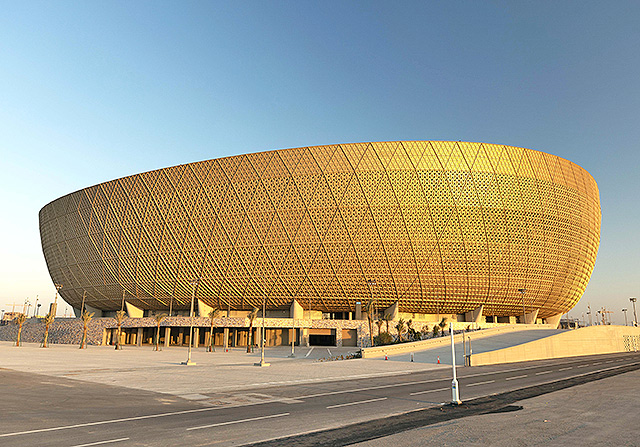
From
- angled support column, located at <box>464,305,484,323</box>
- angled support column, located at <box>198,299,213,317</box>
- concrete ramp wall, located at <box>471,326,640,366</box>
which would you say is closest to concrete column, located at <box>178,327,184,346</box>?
angled support column, located at <box>198,299,213,317</box>

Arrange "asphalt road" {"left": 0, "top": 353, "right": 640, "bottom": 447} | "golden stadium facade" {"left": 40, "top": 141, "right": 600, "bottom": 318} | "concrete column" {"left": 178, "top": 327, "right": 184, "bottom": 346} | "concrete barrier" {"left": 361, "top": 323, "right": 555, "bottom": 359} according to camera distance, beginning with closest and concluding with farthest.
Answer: "asphalt road" {"left": 0, "top": 353, "right": 640, "bottom": 447} < "concrete barrier" {"left": 361, "top": 323, "right": 555, "bottom": 359} < "golden stadium facade" {"left": 40, "top": 141, "right": 600, "bottom": 318} < "concrete column" {"left": 178, "top": 327, "right": 184, "bottom": 346}

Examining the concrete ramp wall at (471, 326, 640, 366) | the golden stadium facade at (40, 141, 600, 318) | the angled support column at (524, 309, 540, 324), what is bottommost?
the concrete ramp wall at (471, 326, 640, 366)

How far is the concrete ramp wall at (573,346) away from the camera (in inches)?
1243

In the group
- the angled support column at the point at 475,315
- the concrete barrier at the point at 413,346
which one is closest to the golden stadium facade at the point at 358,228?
the angled support column at the point at 475,315

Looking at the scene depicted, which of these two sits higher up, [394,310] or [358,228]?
[358,228]

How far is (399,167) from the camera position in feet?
186

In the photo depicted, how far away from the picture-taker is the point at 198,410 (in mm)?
11984

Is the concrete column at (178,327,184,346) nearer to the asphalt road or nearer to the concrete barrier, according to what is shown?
the concrete barrier

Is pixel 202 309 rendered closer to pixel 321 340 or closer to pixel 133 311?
pixel 133 311

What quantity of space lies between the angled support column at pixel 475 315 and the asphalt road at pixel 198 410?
143 feet

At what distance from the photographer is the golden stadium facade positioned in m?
56.7

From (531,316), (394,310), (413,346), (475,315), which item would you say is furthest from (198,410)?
(531,316)

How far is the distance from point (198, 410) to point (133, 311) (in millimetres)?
65432

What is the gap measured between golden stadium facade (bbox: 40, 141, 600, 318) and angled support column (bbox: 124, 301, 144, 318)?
174 inches
